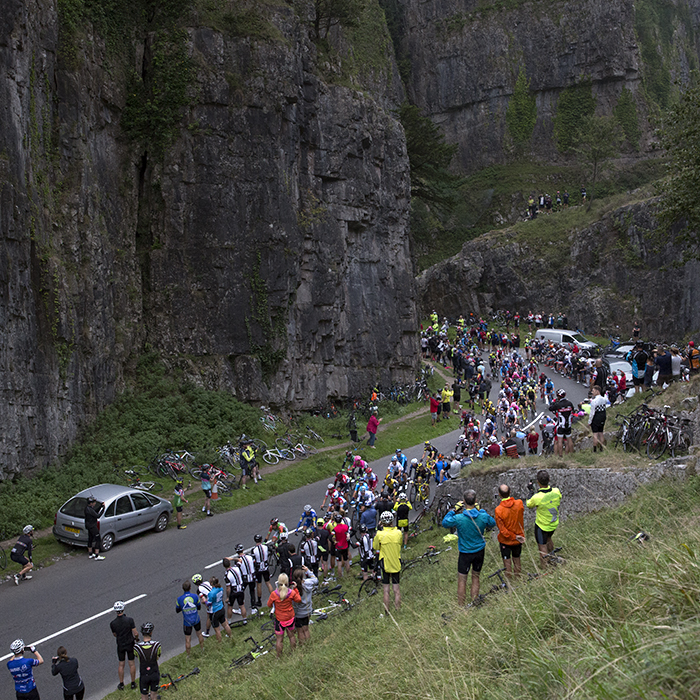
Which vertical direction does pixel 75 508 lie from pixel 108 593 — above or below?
above

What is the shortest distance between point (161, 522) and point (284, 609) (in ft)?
31.2

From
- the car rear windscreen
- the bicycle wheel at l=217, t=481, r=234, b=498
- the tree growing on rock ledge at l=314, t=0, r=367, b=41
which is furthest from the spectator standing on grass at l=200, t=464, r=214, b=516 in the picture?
the tree growing on rock ledge at l=314, t=0, r=367, b=41

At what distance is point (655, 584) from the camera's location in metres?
5.14

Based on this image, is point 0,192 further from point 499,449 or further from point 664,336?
point 664,336

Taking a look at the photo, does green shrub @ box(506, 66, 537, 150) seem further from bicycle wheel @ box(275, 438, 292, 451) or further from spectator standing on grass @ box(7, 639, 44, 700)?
spectator standing on grass @ box(7, 639, 44, 700)

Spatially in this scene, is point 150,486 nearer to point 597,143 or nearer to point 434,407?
point 434,407

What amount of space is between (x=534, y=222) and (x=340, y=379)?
1348 inches

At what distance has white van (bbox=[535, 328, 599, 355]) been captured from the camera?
1657 inches

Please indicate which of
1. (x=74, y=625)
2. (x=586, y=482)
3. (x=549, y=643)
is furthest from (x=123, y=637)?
(x=586, y=482)

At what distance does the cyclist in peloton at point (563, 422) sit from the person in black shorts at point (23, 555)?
42.6 ft

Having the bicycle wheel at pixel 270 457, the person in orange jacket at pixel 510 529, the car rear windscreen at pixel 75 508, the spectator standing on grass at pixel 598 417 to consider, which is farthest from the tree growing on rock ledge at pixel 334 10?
the person in orange jacket at pixel 510 529

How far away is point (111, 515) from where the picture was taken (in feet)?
55.2

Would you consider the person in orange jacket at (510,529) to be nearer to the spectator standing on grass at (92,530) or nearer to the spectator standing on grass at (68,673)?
the spectator standing on grass at (68,673)

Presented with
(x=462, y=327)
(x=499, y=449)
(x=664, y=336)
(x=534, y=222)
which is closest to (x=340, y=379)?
(x=499, y=449)
